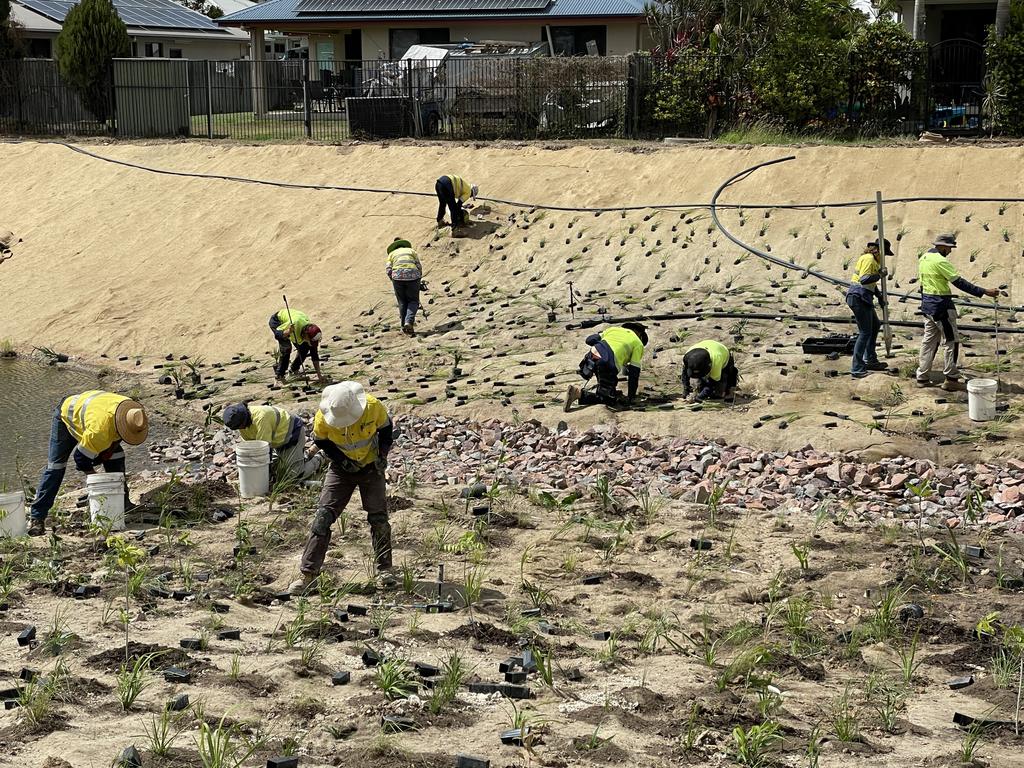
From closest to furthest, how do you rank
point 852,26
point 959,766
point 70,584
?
point 959,766 → point 70,584 → point 852,26

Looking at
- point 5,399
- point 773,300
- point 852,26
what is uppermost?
point 852,26

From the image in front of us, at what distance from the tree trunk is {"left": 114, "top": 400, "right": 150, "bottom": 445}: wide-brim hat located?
16.6 m

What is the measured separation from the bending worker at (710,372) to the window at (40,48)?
31.2 m

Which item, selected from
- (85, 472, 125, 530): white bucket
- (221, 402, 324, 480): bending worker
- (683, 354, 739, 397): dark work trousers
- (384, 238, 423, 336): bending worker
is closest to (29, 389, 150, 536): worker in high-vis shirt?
(85, 472, 125, 530): white bucket

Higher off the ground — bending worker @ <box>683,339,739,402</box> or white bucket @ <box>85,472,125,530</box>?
bending worker @ <box>683,339,739,402</box>

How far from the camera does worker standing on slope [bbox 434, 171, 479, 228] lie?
64.8 feet

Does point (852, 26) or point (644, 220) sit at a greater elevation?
point (852, 26)

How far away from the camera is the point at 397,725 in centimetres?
632

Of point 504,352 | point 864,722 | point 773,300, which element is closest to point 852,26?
point 773,300

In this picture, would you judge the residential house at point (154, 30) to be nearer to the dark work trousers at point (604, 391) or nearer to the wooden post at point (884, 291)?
the dark work trousers at point (604, 391)

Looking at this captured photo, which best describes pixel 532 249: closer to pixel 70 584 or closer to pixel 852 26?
pixel 852 26

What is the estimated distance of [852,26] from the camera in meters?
24.3

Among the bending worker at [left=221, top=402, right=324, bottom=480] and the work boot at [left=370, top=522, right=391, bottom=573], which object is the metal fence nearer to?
the bending worker at [left=221, top=402, right=324, bottom=480]

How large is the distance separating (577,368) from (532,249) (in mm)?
5137
